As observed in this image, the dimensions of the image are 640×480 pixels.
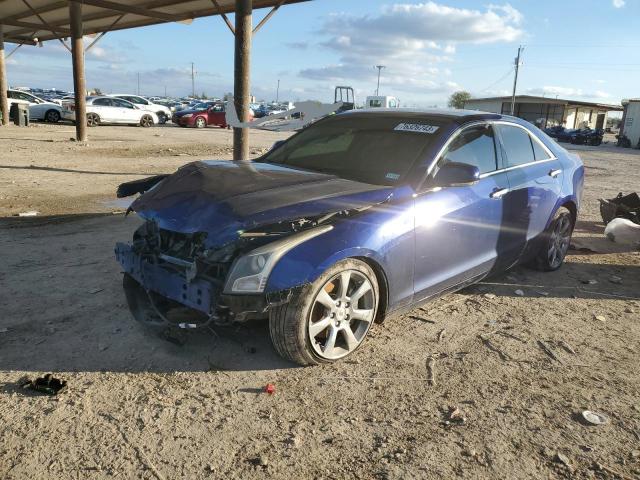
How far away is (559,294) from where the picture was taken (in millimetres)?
4938

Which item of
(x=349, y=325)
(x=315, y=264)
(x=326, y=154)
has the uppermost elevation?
(x=326, y=154)

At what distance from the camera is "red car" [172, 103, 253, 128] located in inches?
1232

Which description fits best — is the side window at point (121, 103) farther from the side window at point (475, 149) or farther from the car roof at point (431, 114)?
the side window at point (475, 149)

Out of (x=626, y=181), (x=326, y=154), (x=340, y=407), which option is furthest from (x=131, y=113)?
(x=340, y=407)

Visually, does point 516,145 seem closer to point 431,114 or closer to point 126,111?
point 431,114

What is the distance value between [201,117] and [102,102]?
19.7 feet

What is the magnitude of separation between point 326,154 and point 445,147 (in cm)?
105

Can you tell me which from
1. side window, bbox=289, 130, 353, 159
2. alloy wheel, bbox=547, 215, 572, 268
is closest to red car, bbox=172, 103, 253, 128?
side window, bbox=289, 130, 353, 159

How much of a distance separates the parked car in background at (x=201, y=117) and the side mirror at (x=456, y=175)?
29589 millimetres

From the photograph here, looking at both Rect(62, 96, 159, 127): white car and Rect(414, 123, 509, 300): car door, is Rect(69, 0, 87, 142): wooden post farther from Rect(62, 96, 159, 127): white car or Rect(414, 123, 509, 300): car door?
Rect(414, 123, 509, 300): car door

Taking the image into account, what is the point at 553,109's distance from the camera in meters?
60.1

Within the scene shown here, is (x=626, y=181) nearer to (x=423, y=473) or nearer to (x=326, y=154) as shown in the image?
(x=326, y=154)

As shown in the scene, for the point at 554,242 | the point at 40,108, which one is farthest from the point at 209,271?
the point at 40,108

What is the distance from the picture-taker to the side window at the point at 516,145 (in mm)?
4657
